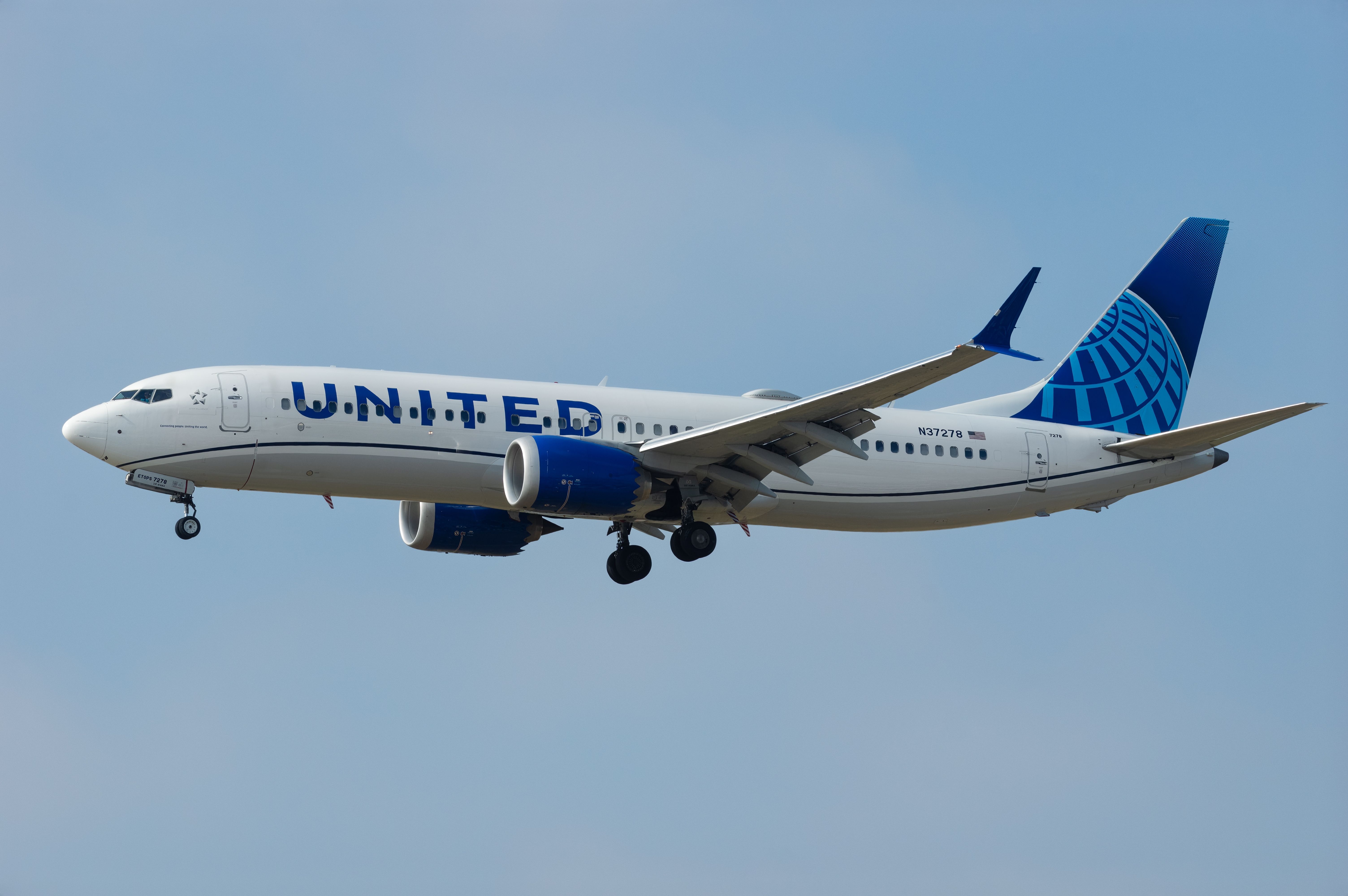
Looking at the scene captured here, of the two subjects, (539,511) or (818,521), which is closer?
(539,511)

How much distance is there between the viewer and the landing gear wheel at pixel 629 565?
119ft

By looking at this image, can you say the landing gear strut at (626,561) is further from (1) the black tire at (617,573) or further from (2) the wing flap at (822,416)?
(2) the wing flap at (822,416)

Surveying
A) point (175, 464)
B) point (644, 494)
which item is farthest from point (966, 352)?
point (175, 464)

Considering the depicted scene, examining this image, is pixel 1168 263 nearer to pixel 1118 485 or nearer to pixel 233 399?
pixel 1118 485

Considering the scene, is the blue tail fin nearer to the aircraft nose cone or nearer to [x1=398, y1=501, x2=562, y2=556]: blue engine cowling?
[x1=398, y1=501, x2=562, y2=556]: blue engine cowling

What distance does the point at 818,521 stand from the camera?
35.3 meters

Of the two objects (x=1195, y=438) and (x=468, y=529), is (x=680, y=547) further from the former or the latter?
(x=1195, y=438)

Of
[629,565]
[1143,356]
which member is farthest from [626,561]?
[1143,356]

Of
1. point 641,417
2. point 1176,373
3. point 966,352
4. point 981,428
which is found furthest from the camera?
point 1176,373

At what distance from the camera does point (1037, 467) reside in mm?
36594

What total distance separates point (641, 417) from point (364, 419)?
6.10 meters

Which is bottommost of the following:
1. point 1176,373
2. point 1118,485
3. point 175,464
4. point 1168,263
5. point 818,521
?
point 175,464

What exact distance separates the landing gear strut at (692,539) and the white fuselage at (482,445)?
0.51 meters

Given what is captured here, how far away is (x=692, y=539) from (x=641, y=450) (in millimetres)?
Result: 2529
